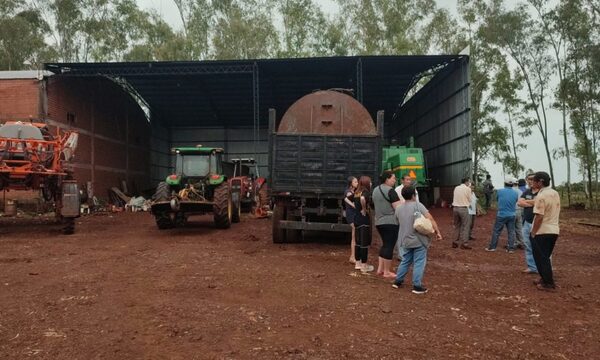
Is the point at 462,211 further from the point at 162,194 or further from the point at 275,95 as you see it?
the point at 275,95

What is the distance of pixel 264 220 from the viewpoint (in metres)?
16.5

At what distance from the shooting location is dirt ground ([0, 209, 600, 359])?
4070 mm

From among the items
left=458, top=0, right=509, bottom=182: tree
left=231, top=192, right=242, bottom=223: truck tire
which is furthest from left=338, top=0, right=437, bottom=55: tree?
left=231, top=192, right=242, bottom=223: truck tire

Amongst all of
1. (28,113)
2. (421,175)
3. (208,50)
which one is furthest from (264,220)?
(208,50)

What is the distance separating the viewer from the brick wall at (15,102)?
60.0 feet

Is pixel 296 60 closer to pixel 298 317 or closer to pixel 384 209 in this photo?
pixel 384 209

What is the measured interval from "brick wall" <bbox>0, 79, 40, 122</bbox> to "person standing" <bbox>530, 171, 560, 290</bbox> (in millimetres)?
18462

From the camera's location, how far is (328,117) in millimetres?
10758

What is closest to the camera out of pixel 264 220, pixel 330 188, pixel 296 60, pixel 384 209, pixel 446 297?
pixel 446 297

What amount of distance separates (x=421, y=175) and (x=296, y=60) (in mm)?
7300

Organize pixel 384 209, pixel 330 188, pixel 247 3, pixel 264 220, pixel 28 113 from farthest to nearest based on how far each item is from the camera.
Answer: pixel 247 3 → pixel 28 113 → pixel 264 220 → pixel 330 188 → pixel 384 209

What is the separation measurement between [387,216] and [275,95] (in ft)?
68.7

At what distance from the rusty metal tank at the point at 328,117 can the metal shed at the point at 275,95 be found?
817 centimetres

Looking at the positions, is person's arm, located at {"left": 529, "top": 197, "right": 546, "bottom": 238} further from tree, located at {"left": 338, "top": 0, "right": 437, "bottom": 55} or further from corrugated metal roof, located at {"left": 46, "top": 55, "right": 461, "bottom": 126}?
tree, located at {"left": 338, "top": 0, "right": 437, "bottom": 55}
